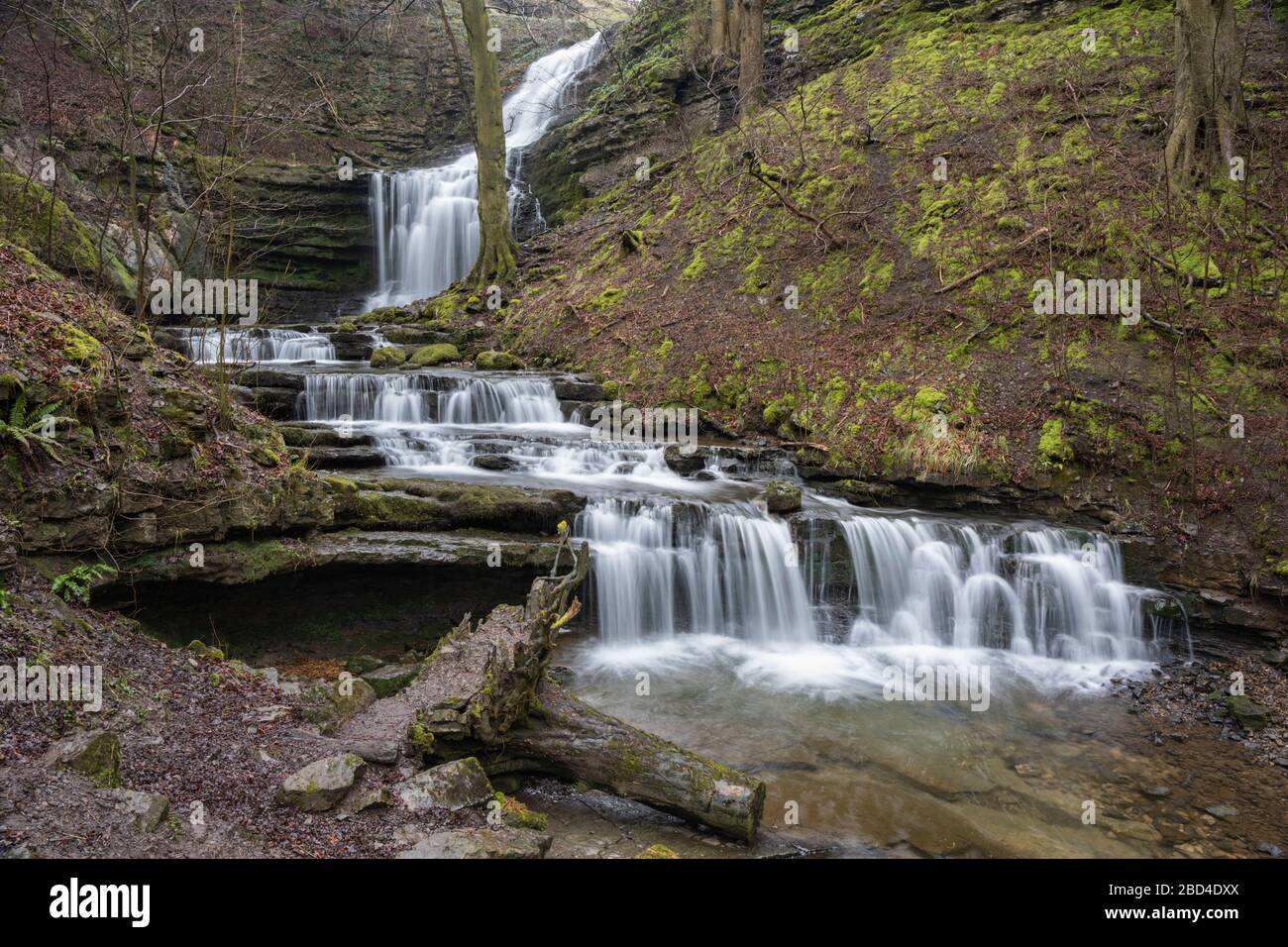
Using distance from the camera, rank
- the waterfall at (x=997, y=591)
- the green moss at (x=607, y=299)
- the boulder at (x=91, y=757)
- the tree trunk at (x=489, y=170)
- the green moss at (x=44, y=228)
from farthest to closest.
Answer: the tree trunk at (x=489, y=170)
the green moss at (x=607, y=299)
the waterfall at (x=997, y=591)
the green moss at (x=44, y=228)
the boulder at (x=91, y=757)

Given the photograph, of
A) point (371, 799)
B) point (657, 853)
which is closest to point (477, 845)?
point (371, 799)

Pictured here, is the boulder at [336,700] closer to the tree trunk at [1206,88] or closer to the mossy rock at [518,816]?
the mossy rock at [518,816]

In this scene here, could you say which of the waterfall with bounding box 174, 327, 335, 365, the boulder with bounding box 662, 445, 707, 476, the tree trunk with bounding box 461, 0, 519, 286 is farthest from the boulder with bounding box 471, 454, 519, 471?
the tree trunk with bounding box 461, 0, 519, 286

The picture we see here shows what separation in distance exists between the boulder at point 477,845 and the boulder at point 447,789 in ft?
0.81

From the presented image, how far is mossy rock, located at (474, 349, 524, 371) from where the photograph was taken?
14.3 meters

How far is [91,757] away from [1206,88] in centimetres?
1415

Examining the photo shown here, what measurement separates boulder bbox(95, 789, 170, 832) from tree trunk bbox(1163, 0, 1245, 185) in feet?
42.5

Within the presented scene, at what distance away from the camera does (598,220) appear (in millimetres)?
18844

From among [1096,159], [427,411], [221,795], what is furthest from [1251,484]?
[427,411]

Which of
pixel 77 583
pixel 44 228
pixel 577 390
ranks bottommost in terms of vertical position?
pixel 77 583

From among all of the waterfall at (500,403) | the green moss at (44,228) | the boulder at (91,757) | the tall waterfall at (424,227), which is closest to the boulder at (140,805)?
the boulder at (91,757)

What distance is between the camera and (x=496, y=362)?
46.9 feet

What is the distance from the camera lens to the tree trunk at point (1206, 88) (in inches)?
400

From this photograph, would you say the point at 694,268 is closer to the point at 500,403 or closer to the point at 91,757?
the point at 500,403
